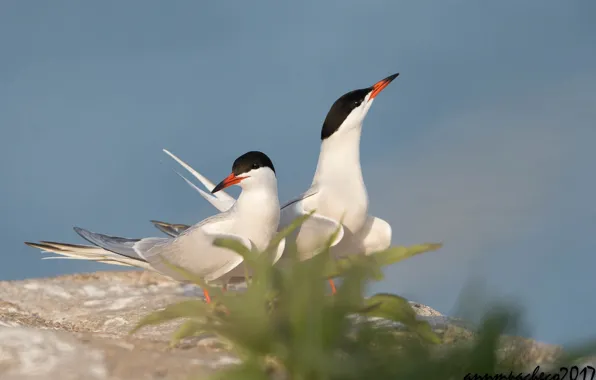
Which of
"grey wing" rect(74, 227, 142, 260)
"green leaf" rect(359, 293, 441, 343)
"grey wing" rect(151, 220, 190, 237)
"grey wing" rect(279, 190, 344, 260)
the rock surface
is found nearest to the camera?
the rock surface

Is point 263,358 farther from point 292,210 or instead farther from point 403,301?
point 292,210

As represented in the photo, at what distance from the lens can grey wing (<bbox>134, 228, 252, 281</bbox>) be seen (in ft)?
22.8

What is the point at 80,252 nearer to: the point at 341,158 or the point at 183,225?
the point at 183,225

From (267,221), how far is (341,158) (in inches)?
44.4

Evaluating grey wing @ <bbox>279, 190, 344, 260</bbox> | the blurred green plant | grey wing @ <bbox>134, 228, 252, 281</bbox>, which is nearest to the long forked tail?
grey wing @ <bbox>134, 228, 252, 281</bbox>

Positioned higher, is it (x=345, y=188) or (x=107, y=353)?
(x=345, y=188)

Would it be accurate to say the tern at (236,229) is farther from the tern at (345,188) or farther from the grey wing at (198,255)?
the tern at (345,188)

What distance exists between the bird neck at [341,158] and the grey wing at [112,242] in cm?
180

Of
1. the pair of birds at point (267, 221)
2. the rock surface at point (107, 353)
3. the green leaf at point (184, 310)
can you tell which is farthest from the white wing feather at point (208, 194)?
the green leaf at point (184, 310)

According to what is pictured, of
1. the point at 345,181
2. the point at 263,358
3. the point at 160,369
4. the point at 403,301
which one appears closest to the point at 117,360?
the point at 160,369

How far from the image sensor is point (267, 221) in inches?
275

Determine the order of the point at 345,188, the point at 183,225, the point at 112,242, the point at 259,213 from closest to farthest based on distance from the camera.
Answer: the point at 259,213
the point at 345,188
the point at 112,242
the point at 183,225

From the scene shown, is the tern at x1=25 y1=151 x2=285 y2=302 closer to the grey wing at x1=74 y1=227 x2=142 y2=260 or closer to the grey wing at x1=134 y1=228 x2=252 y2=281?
the grey wing at x1=134 y1=228 x2=252 y2=281

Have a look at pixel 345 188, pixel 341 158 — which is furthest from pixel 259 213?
pixel 341 158
